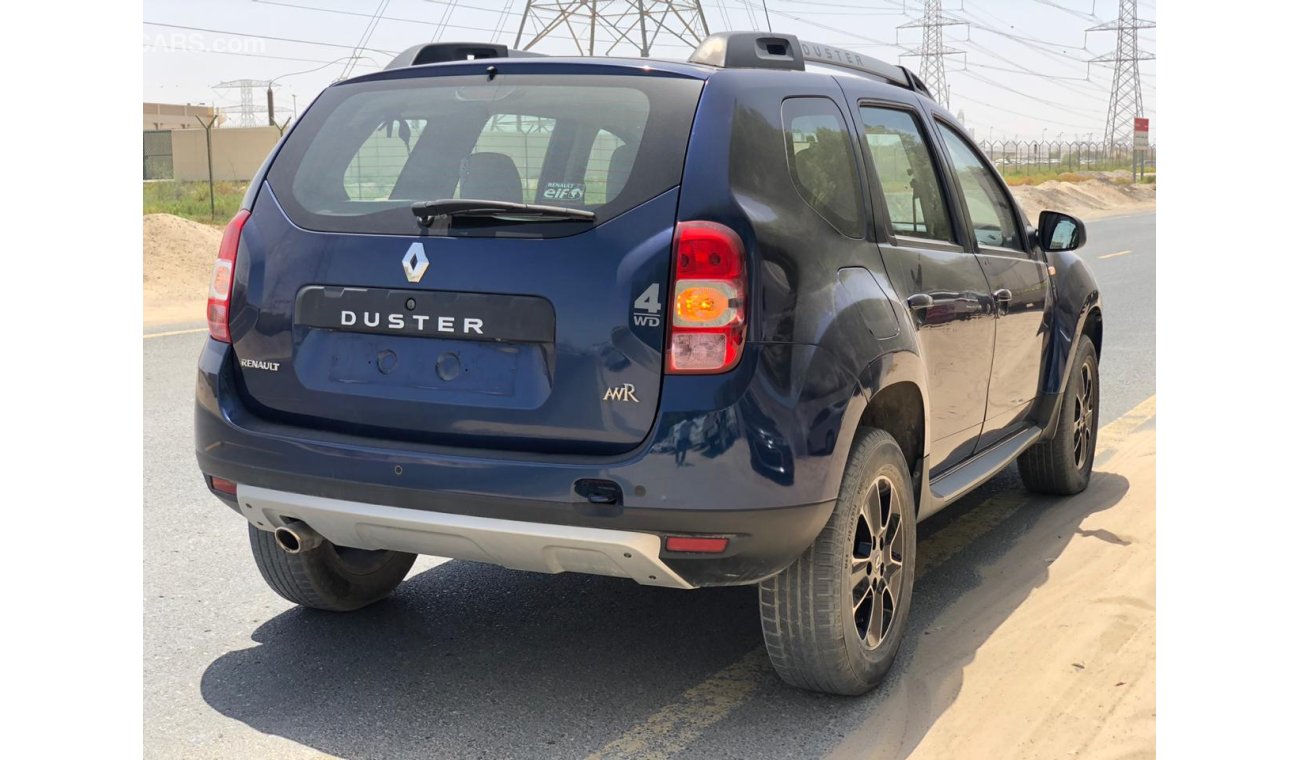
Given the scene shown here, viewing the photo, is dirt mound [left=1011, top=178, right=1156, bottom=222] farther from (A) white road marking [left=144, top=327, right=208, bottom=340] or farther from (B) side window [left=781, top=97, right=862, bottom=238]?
(B) side window [left=781, top=97, right=862, bottom=238]

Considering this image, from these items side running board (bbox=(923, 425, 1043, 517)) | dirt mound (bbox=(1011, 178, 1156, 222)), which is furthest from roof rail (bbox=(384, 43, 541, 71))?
dirt mound (bbox=(1011, 178, 1156, 222))

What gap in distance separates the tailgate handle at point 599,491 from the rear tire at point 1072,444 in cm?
312

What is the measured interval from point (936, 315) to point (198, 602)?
275 centimetres

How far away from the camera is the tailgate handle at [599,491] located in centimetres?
343

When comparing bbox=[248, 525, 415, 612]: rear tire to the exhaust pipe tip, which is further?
bbox=[248, 525, 415, 612]: rear tire

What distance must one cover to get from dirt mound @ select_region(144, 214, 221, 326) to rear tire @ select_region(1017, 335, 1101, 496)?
10.0m

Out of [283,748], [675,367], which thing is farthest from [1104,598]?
[283,748]

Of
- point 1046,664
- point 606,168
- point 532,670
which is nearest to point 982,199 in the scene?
point 1046,664

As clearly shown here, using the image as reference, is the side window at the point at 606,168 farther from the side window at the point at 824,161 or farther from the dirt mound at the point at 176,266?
the dirt mound at the point at 176,266

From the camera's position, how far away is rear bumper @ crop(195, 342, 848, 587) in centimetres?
342

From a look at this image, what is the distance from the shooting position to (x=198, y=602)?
4.75 m

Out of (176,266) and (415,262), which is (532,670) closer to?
(415,262)

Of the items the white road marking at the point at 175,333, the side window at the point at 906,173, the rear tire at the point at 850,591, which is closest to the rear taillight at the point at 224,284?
A: the rear tire at the point at 850,591

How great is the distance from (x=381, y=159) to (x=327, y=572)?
141cm
